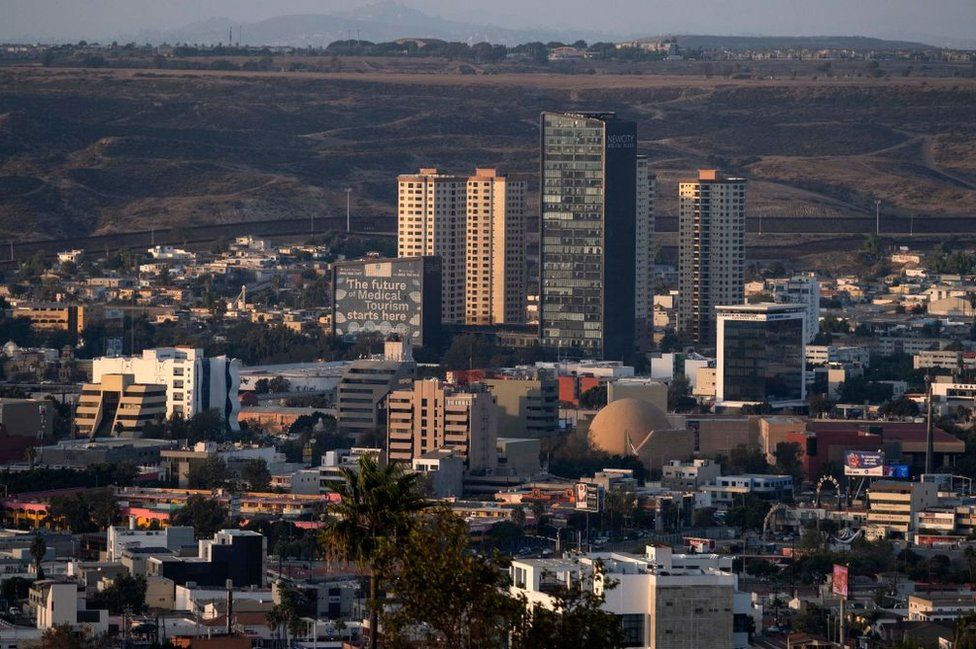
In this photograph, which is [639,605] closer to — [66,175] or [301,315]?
[301,315]

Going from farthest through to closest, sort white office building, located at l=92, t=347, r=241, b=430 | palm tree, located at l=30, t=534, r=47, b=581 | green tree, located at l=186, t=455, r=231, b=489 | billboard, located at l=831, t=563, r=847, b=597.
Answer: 1. white office building, located at l=92, t=347, r=241, b=430
2. green tree, located at l=186, t=455, r=231, b=489
3. palm tree, located at l=30, t=534, r=47, b=581
4. billboard, located at l=831, t=563, r=847, b=597

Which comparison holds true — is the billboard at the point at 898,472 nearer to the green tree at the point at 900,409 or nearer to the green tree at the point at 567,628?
the green tree at the point at 900,409

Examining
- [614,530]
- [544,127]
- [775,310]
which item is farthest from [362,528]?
[544,127]

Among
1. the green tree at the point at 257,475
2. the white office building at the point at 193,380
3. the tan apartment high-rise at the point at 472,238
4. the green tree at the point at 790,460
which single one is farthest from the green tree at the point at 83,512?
the tan apartment high-rise at the point at 472,238

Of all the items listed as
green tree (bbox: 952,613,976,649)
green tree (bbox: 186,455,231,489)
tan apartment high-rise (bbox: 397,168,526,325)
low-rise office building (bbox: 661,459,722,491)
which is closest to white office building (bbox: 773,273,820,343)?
tan apartment high-rise (bbox: 397,168,526,325)

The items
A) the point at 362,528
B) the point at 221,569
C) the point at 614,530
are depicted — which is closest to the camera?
the point at 362,528

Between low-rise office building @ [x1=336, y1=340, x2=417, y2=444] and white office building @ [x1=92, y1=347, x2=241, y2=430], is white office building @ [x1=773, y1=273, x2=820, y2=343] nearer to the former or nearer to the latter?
low-rise office building @ [x1=336, y1=340, x2=417, y2=444]

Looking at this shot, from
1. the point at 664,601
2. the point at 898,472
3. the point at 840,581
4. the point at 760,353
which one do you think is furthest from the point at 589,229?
the point at 664,601
